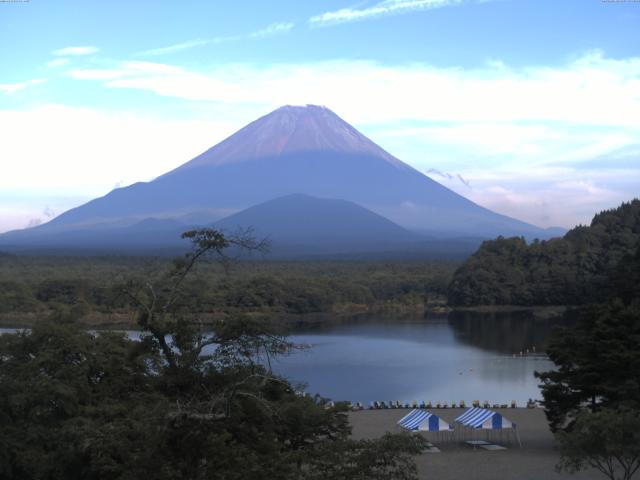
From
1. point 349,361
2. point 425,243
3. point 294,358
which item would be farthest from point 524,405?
point 425,243

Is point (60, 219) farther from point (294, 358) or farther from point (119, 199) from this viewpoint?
point (294, 358)

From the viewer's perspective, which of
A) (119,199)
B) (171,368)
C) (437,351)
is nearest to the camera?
(171,368)

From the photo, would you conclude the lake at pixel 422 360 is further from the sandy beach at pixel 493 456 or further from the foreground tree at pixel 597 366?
the foreground tree at pixel 597 366

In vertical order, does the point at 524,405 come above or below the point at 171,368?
below

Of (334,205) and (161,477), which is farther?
(334,205)

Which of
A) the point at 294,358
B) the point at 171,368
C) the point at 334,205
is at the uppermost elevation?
the point at 334,205

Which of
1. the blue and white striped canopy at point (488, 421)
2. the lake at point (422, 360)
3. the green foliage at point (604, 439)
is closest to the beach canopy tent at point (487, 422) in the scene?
the blue and white striped canopy at point (488, 421)

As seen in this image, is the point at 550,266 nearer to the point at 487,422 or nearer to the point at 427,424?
the point at 487,422

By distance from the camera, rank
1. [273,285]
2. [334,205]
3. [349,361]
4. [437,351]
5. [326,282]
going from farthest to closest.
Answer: [334,205]
[326,282]
[273,285]
[437,351]
[349,361]

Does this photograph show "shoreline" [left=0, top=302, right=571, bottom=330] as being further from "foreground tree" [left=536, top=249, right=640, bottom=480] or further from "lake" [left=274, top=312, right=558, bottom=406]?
"foreground tree" [left=536, top=249, right=640, bottom=480]
